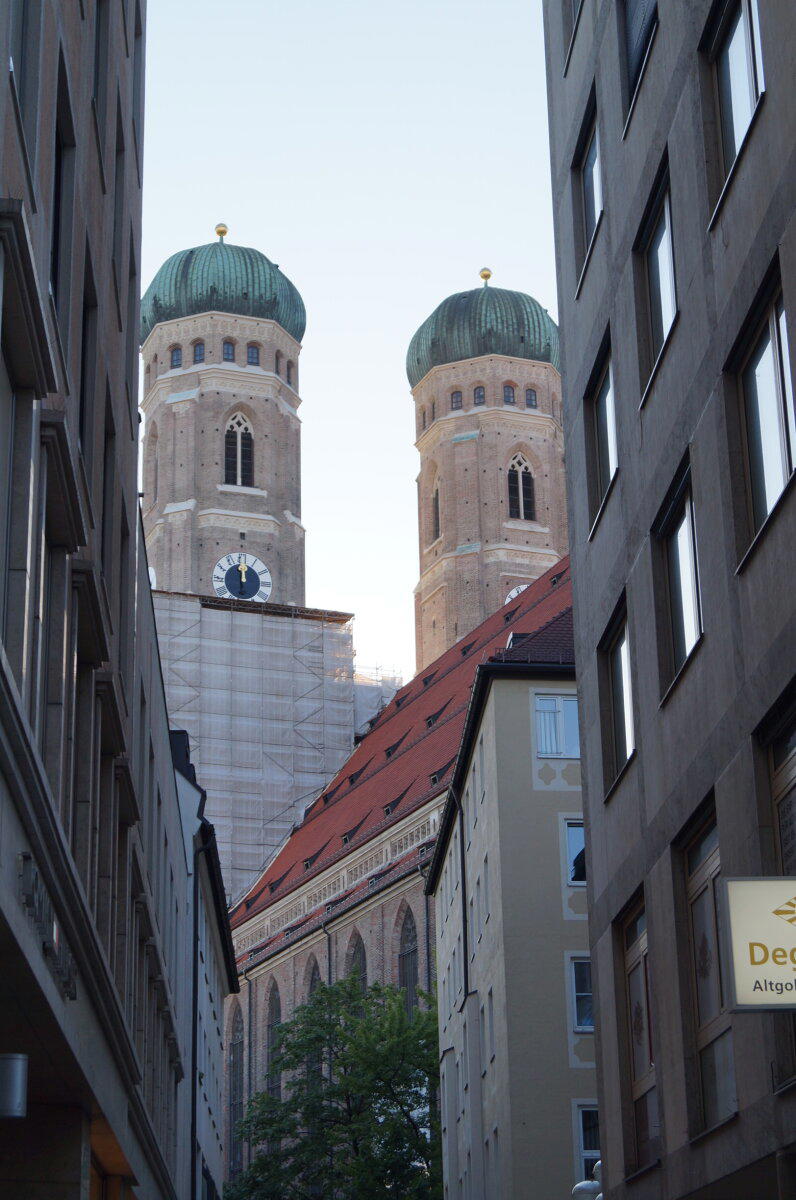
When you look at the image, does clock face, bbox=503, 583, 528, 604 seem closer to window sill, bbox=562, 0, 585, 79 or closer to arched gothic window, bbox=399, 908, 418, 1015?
arched gothic window, bbox=399, 908, 418, 1015

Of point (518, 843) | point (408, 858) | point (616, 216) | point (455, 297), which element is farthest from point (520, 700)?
point (455, 297)

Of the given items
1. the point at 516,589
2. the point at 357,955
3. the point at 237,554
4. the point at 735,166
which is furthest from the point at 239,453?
the point at 735,166

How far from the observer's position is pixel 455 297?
318 feet

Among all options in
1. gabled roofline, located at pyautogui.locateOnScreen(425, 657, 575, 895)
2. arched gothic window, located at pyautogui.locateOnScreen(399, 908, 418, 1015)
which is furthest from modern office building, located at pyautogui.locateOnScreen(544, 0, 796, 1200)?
arched gothic window, located at pyautogui.locateOnScreen(399, 908, 418, 1015)

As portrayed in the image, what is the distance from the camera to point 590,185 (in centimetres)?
1795

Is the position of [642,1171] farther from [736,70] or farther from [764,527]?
[736,70]

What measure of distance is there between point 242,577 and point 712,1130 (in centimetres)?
6831

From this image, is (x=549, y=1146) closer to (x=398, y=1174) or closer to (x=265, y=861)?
(x=398, y=1174)

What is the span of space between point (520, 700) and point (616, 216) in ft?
40.9

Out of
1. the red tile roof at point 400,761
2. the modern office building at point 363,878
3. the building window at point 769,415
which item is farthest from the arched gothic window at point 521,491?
the building window at point 769,415

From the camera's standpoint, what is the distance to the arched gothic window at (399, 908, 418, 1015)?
5541 cm

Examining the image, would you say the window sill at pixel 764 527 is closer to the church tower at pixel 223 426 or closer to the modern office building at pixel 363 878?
the modern office building at pixel 363 878

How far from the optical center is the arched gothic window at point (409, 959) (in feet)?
182

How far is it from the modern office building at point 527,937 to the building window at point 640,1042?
990 centimetres
